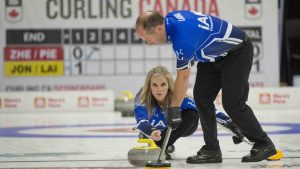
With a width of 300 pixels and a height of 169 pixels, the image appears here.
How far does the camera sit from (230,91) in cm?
414

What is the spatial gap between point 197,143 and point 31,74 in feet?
29.0

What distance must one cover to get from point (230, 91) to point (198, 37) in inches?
19.4

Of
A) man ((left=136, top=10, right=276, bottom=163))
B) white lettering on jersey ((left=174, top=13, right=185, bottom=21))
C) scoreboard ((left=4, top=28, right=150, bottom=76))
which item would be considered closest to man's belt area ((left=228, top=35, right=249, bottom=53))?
man ((left=136, top=10, right=276, bottom=163))

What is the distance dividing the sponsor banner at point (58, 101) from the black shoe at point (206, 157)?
9.42 meters

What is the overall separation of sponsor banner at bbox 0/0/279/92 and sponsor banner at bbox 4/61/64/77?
0.08 feet

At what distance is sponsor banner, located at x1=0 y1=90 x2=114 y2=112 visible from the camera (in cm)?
1369

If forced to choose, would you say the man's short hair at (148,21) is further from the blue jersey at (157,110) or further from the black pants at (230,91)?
the blue jersey at (157,110)

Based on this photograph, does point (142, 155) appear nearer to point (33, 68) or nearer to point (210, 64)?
point (210, 64)

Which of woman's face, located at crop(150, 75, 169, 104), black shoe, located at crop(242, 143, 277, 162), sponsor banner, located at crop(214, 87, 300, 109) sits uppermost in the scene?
woman's face, located at crop(150, 75, 169, 104)

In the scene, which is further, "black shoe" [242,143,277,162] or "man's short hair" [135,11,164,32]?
"black shoe" [242,143,277,162]

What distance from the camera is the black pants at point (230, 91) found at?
4160 millimetres

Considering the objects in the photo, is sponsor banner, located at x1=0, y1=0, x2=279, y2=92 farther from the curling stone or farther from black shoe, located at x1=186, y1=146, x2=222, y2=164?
the curling stone

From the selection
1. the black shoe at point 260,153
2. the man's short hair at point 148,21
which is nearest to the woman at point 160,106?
the black shoe at point 260,153

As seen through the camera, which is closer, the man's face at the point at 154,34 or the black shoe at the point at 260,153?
the man's face at the point at 154,34
